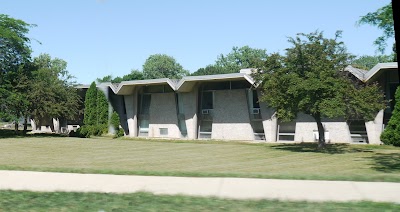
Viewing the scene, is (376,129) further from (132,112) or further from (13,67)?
(13,67)

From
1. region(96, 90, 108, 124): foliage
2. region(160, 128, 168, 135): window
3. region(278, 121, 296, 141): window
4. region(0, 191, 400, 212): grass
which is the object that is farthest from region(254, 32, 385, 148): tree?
region(96, 90, 108, 124): foliage

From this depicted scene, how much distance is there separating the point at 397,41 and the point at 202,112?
1469 inches

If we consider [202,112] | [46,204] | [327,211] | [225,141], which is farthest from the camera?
[202,112]

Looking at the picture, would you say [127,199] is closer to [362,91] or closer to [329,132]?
[362,91]

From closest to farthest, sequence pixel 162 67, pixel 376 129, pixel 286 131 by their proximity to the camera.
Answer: pixel 376 129, pixel 286 131, pixel 162 67

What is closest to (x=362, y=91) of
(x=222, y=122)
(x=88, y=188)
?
(x=222, y=122)

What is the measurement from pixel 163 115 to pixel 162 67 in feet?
273

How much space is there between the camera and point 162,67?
12900cm

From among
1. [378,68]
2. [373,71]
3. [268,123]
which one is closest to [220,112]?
[268,123]

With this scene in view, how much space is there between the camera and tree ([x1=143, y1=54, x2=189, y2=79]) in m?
129

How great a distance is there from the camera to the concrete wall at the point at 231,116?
41.0 m

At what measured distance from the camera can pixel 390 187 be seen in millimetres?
8297

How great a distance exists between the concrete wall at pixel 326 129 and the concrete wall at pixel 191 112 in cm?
1084

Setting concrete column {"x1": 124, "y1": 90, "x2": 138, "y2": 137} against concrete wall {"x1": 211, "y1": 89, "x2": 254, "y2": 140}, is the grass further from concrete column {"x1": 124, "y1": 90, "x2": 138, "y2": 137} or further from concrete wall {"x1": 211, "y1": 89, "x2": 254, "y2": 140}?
concrete column {"x1": 124, "y1": 90, "x2": 138, "y2": 137}
